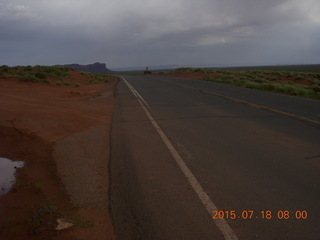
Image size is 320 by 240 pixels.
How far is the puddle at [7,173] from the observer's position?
5.26 metres

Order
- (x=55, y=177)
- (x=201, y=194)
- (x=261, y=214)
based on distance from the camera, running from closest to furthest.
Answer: (x=261, y=214)
(x=201, y=194)
(x=55, y=177)

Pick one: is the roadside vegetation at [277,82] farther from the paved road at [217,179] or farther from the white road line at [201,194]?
the white road line at [201,194]

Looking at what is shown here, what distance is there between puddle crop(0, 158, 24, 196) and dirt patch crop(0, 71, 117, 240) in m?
0.12

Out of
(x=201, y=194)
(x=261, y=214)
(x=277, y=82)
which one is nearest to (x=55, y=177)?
(x=201, y=194)

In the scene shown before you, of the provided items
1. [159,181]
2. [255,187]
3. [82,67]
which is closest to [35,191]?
[159,181]

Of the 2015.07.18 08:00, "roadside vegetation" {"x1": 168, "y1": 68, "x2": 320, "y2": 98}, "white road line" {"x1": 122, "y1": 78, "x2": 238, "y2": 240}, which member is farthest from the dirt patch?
"roadside vegetation" {"x1": 168, "y1": 68, "x2": 320, "y2": 98}

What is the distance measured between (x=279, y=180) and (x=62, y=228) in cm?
361

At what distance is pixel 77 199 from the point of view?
477 cm

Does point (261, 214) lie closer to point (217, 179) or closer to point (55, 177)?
point (217, 179)

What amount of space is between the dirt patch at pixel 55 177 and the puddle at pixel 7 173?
0.39 feet

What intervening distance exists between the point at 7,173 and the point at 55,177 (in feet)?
3.47

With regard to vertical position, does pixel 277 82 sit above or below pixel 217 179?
below

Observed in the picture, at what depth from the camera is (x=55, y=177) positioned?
5.68 metres

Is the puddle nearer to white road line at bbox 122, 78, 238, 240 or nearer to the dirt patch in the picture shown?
the dirt patch
